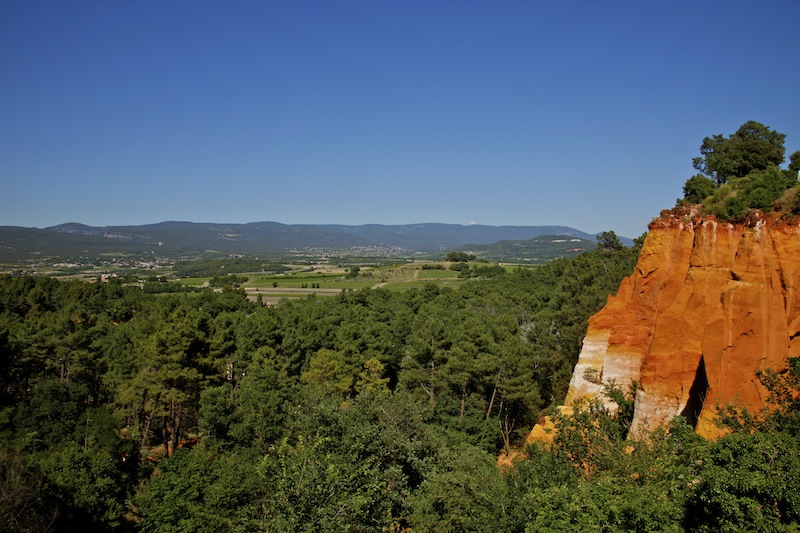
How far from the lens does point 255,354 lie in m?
34.2

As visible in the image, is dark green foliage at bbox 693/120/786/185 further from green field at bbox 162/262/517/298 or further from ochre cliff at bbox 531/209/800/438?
green field at bbox 162/262/517/298

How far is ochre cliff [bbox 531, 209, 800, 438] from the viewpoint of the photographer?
1470 cm

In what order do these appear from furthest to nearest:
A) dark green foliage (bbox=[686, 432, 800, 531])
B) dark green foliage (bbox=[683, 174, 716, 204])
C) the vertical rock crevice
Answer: dark green foliage (bbox=[683, 174, 716, 204])
the vertical rock crevice
dark green foliage (bbox=[686, 432, 800, 531])

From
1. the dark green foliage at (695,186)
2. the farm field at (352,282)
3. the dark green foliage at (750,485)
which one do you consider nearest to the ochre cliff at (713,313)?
the dark green foliage at (750,485)

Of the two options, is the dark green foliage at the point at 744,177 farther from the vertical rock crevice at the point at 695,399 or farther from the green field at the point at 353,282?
the green field at the point at 353,282

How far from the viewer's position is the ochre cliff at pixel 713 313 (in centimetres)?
1470

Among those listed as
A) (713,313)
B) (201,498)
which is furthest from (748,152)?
(201,498)

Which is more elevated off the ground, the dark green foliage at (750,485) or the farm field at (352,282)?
the dark green foliage at (750,485)

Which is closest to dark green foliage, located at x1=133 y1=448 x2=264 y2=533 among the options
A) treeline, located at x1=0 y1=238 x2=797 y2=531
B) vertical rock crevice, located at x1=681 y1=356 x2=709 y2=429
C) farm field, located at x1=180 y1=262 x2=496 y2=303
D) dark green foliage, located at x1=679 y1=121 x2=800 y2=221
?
treeline, located at x1=0 y1=238 x2=797 y2=531

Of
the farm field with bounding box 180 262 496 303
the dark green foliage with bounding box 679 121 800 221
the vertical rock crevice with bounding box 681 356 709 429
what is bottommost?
the farm field with bounding box 180 262 496 303

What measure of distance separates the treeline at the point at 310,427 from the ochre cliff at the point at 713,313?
8.13ft

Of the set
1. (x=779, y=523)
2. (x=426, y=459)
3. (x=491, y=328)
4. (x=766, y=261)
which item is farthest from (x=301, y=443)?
(x=491, y=328)

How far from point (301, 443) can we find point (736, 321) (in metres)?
15.3

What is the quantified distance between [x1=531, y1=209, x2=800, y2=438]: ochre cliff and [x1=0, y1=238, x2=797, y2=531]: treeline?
8.13ft
